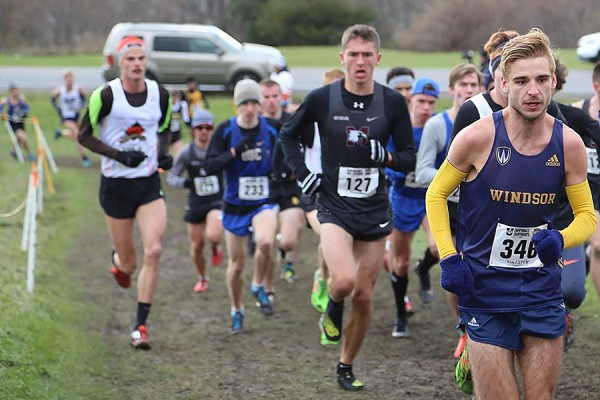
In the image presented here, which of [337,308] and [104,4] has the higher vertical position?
[104,4]

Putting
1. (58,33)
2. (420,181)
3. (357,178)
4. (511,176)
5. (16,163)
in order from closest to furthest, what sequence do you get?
(511,176) < (357,178) < (420,181) < (16,163) < (58,33)

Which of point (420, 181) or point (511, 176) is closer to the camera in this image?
point (511, 176)

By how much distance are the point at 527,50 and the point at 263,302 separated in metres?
5.85

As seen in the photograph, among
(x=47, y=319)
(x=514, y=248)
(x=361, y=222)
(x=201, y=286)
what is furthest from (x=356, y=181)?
(x=201, y=286)

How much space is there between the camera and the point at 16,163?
22.3 meters

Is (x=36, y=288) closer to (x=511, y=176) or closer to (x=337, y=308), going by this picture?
(x=337, y=308)

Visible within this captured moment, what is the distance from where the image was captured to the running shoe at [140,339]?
826 centimetres

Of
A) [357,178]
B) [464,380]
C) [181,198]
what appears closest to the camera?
[464,380]

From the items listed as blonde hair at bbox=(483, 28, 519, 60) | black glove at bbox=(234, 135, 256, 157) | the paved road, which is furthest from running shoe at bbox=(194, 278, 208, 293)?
the paved road

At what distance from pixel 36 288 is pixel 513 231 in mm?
6585

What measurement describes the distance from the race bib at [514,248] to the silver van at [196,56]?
24941 mm

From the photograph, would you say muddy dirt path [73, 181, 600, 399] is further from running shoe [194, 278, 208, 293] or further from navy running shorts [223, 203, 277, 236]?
navy running shorts [223, 203, 277, 236]

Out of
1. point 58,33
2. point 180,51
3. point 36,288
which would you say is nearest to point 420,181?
point 36,288

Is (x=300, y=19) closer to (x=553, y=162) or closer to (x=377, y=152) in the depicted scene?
(x=377, y=152)
